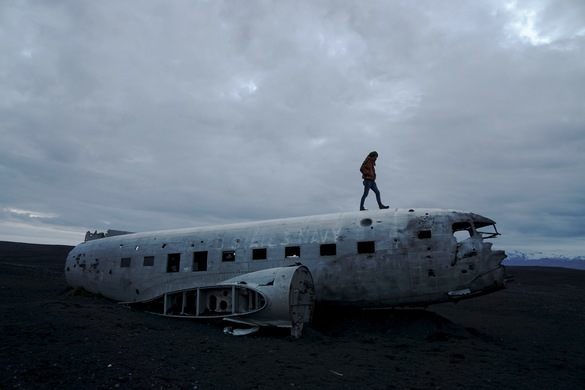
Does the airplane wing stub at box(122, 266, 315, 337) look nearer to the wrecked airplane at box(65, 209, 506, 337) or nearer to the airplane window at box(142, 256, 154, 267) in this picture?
the wrecked airplane at box(65, 209, 506, 337)

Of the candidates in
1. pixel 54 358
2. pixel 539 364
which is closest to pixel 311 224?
pixel 539 364

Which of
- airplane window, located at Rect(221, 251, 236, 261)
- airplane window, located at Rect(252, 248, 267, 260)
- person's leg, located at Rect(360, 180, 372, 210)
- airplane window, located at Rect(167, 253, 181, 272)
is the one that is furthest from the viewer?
airplane window, located at Rect(167, 253, 181, 272)

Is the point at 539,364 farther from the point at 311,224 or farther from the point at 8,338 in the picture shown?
the point at 8,338

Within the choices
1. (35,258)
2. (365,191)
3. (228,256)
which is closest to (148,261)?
(228,256)

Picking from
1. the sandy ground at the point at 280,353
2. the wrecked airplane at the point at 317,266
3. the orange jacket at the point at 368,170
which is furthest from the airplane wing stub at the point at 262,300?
the orange jacket at the point at 368,170

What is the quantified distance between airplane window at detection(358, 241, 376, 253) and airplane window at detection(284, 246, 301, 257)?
2.49m

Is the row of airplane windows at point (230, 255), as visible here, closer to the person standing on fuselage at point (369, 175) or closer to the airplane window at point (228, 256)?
the airplane window at point (228, 256)

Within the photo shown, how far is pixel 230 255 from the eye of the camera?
52.6 ft

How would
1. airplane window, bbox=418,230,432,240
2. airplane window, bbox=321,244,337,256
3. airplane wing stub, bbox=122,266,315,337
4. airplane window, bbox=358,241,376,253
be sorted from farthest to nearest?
1. airplane window, bbox=321,244,337,256
2. airplane window, bbox=358,241,376,253
3. airplane window, bbox=418,230,432,240
4. airplane wing stub, bbox=122,266,315,337

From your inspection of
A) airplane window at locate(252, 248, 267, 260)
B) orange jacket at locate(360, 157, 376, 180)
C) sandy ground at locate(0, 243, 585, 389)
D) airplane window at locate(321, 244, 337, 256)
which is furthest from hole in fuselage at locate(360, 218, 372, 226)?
airplane window at locate(252, 248, 267, 260)

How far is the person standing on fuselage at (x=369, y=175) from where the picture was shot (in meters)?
16.0

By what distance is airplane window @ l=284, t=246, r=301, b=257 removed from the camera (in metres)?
15.0

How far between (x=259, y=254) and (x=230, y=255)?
4.79ft

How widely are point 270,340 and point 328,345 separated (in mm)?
1877
